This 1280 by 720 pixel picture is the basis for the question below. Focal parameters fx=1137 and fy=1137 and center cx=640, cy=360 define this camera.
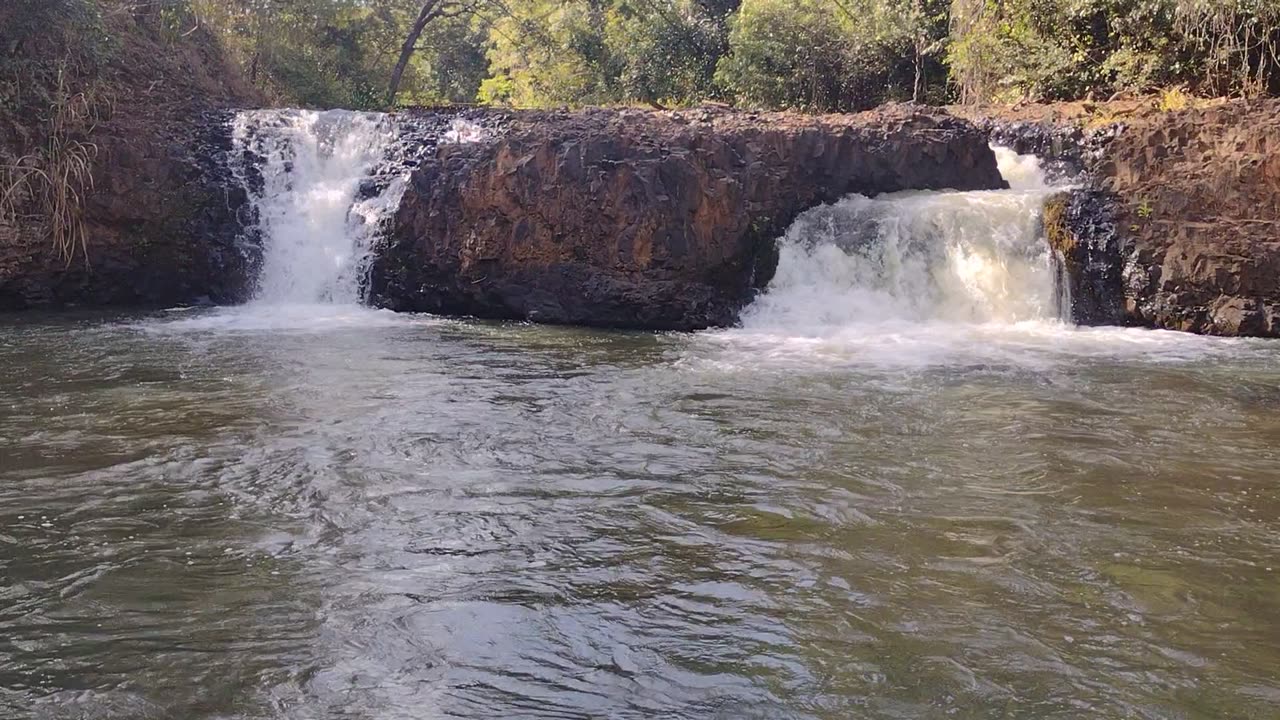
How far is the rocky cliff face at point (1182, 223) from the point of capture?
486 inches

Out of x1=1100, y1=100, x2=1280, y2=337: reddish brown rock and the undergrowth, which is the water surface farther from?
the undergrowth

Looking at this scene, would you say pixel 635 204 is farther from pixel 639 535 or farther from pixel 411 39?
pixel 411 39

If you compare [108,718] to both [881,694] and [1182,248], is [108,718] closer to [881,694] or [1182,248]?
[881,694]

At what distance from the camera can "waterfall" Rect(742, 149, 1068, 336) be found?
12969mm

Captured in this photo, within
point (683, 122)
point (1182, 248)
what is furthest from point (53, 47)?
point (1182, 248)

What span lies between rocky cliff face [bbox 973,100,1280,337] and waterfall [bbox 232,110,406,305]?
28.1 ft

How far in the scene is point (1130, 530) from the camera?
588cm

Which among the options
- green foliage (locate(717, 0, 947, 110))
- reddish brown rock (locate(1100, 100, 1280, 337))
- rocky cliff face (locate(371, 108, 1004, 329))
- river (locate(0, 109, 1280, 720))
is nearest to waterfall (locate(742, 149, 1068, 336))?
rocky cliff face (locate(371, 108, 1004, 329))

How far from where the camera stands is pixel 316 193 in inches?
604

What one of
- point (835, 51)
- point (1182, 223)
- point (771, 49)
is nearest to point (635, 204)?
point (1182, 223)

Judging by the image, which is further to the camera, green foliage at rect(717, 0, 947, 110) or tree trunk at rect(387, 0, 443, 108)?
tree trunk at rect(387, 0, 443, 108)

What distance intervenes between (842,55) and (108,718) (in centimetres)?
1930

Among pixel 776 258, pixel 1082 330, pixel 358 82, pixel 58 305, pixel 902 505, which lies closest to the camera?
pixel 902 505

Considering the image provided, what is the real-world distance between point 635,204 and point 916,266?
3.37 metres
